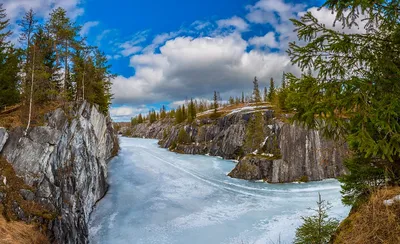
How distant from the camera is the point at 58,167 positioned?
611 inches

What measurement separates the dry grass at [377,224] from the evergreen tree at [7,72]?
75.2ft

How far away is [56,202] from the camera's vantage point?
1400cm

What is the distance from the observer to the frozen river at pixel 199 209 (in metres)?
16.9

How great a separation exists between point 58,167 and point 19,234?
Answer: 5.67 m

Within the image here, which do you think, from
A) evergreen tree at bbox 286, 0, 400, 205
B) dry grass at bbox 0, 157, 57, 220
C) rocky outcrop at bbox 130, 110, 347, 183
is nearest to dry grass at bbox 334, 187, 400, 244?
evergreen tree at bbox 286, 0, 400, 205

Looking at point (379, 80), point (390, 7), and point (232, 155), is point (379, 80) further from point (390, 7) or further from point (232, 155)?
point (232, 155)

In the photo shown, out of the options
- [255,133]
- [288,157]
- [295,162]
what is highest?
[255,133]

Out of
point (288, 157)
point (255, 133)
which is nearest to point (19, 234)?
point (288, 157)

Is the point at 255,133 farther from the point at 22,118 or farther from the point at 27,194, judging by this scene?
the point at 27,194

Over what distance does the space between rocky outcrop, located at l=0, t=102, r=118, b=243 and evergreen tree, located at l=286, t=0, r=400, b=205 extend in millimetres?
A: 14850

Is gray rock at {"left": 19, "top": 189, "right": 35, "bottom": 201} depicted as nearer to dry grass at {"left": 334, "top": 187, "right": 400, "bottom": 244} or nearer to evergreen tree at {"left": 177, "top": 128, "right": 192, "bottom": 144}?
dry grass at {"left": 334, "top": 187, "right": 400, "bottom": 244}

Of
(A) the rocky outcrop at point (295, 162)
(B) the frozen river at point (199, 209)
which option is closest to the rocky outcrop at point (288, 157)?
(A) the rocky outcrop at point (295, 162)

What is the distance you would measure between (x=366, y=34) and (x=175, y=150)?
61.2 meters

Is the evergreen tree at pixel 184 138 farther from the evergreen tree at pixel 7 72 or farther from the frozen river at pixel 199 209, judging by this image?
the evergreen tree at pixel 7 72
